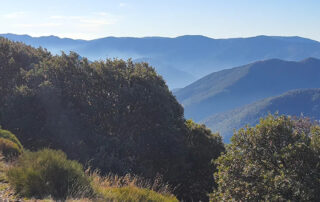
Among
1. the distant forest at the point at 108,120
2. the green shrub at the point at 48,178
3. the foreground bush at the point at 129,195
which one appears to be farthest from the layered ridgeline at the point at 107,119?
the green shrub at the point at 48,178

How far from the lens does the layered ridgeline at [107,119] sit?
778 inches

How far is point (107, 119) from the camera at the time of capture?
22.2m

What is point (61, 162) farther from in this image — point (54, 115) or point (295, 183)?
point (54, 115)

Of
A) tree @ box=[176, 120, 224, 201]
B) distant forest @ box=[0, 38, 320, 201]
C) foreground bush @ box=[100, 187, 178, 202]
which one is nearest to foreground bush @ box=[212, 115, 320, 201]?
foreground bush @ box=[100, 187, 178, 202]

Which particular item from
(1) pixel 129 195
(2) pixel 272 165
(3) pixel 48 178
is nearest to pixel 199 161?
(2) pixel 272 165

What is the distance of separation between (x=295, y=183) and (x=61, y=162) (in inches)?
244

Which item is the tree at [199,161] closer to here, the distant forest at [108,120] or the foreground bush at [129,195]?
the distant forest at [108,120]

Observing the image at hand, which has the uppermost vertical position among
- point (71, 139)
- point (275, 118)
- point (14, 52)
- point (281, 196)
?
point (14, 52)

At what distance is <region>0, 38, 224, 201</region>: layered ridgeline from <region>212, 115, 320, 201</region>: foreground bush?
7881mm

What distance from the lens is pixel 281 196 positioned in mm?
9297

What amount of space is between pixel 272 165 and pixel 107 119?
1373 cm

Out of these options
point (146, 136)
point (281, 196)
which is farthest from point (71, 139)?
point (281, 196)

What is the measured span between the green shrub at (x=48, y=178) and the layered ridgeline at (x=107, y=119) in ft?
35.6

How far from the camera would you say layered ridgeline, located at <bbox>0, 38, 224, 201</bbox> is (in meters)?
19.8
